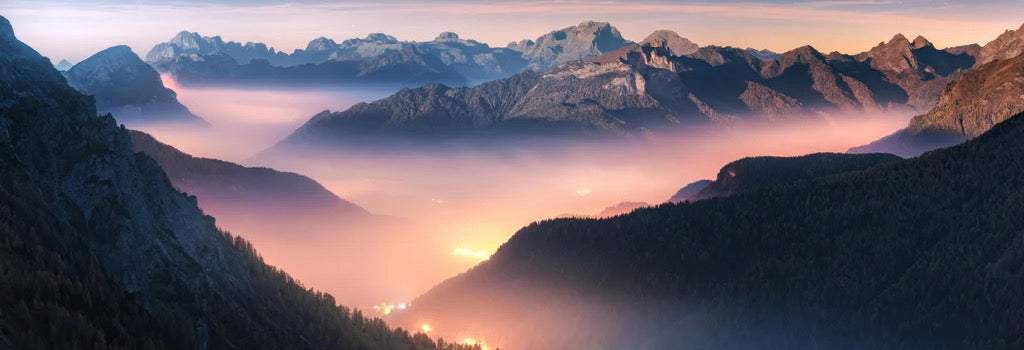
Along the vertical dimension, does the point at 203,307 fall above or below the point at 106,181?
below

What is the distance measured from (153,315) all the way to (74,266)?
37.7 feet

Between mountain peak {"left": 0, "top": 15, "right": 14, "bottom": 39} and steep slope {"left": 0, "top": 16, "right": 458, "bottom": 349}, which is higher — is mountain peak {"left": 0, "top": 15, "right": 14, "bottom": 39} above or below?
above

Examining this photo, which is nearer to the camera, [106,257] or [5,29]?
[106,257]

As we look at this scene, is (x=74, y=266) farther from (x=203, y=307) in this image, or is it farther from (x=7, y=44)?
(x=7, y=44)

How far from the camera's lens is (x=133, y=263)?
87562mm

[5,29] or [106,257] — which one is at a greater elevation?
[5,29]

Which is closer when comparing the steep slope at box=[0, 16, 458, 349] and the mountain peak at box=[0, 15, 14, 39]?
the steep slope at box=[0, 16, 458, 349]

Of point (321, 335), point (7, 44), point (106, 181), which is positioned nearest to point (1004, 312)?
point (321, 335)

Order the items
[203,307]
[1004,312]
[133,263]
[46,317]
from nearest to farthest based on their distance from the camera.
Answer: [46,317], [133,263], [203,307], [1004,312]

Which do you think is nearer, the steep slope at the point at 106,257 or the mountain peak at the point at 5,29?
the steep slope at the point at 106,257

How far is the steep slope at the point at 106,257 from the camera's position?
206 feet

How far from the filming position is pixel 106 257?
83688 millimetres

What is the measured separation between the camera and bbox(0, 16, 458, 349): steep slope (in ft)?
206

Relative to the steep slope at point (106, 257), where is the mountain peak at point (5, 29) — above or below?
above
